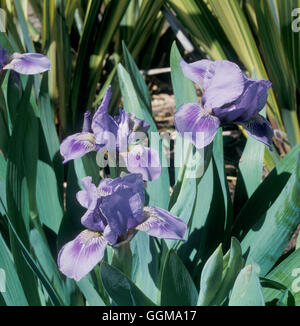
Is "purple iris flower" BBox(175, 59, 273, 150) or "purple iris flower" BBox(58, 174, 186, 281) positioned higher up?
"purple iris flower" BBox(175, 59, 273, 150)

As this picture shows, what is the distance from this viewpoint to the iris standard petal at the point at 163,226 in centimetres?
80

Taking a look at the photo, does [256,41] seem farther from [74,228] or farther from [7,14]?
[74,228]

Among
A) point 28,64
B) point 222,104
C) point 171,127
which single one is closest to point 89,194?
point 222,104

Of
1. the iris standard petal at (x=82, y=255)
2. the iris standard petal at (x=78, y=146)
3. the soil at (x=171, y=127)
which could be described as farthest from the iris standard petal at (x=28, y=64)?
the soil at (x=171, y=127)

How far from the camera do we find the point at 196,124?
89 centimetres

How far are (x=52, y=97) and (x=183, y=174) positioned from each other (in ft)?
2.91

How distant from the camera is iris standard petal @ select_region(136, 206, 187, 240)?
2.63 feet

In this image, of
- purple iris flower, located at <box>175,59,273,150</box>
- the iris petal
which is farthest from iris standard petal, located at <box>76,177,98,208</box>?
the iris petal

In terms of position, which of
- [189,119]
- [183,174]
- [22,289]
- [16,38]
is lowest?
[22,289]

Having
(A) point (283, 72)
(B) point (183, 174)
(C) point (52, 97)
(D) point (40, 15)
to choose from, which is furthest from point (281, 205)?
(D) point (40, 15)

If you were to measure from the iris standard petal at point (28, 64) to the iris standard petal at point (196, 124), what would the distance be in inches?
14.6

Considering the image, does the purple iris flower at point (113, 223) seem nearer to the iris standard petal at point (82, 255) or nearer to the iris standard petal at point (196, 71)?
the iris standard petal at point (82, 255)

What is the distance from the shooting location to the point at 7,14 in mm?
1693

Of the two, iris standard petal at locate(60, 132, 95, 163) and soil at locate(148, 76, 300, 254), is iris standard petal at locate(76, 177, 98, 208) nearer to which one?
iris standard petal at locate(60, 132, 95, 163)
